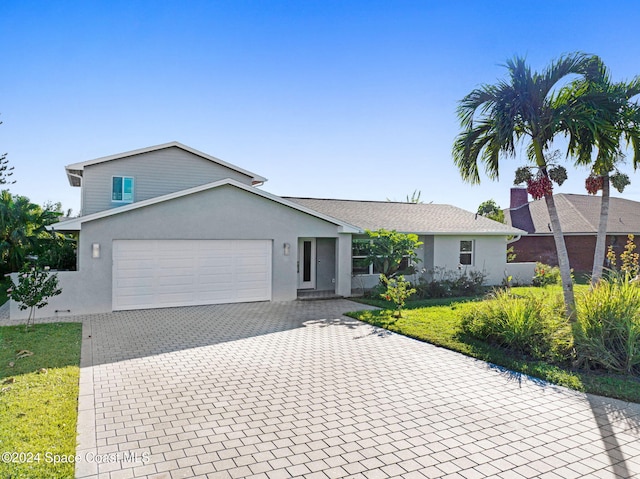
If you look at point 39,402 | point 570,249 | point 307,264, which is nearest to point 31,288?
point 39,402

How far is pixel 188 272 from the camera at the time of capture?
13.7m

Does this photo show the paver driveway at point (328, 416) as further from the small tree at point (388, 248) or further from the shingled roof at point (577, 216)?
the shingled roof at point (577, 216)

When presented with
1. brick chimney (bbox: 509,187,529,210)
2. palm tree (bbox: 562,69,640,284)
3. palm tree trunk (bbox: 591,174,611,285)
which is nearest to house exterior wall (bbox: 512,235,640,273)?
brick chimney (bbox: 509,187,529,210)

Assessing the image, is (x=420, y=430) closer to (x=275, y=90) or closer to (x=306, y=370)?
(x=306, y=370)

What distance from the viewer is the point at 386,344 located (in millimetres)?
9422

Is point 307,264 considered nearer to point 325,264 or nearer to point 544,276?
point 325,264

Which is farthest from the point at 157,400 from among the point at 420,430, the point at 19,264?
the point at 19,264

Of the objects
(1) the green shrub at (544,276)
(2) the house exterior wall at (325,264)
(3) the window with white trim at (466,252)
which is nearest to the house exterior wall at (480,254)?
(3) the window with white trim at (466,252)

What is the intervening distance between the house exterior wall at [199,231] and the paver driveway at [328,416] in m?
3.72

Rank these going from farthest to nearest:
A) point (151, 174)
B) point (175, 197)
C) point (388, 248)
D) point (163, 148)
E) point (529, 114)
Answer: point (163, 148) < point (151, 174) < point (388, 248) < point (175, 197) < point (529, 114)

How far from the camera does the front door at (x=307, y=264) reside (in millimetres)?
17344

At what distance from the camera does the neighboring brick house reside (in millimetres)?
24859

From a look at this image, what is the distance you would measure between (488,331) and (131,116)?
560 inches

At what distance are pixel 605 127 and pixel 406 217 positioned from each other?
10845mm
